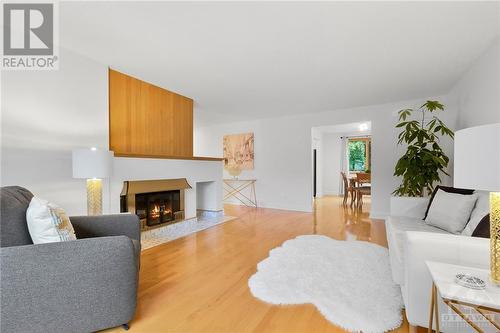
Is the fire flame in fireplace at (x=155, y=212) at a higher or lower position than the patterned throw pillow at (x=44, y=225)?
lower

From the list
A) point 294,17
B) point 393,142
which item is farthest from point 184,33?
point 393,142

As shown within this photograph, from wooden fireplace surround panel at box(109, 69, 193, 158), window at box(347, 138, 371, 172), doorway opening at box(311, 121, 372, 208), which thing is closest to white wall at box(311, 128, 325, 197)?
doorway opening at box(311, 121, 372, 208)

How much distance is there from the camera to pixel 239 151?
6.54 meters

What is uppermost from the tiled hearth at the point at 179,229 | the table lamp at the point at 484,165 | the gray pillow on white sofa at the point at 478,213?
the table lamp at the point at 484,165

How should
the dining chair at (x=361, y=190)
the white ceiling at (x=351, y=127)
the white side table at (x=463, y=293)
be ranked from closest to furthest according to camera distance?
the white side table at (x=463, y=293) → the dining chair at (x=361, y=190) → the white ceiling at (x=351, y=127)

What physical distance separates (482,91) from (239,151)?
193 inches

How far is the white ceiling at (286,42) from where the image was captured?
192cm

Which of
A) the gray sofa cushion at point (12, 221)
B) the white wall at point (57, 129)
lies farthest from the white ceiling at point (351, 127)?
the gray sofa cushion at point (12, 221)

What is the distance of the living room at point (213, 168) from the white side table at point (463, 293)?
0.01 metres

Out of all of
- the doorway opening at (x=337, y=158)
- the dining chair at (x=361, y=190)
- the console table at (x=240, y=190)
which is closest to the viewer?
the dining chair at (x=361, y=190)

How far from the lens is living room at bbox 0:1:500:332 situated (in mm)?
1327

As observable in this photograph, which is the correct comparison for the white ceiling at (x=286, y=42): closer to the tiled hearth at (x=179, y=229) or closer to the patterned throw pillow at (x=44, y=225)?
the patterned throw pillow at (x=44, y=225)

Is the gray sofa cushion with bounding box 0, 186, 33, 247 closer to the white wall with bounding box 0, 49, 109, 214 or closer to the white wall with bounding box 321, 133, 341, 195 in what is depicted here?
the white wall with bounding box 0, 49, 109, 214

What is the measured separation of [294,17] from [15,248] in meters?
2.51
